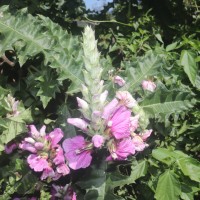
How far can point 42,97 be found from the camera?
1.66 meters

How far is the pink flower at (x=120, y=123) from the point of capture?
3.92ft

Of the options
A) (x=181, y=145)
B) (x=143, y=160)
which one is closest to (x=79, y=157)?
(x=143, y=160)

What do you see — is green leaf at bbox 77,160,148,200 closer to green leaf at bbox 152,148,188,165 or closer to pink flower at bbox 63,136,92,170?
pink flower at bbox 63,136,92,170

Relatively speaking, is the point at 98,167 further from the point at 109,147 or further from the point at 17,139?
the point at 17,139

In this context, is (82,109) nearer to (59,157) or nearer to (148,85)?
(59,157)

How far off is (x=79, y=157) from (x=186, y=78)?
3.37 ft

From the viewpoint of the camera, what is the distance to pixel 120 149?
121 cm

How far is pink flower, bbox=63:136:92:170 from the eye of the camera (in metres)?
1.24

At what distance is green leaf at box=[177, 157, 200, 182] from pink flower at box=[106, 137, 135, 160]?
1.05 ft

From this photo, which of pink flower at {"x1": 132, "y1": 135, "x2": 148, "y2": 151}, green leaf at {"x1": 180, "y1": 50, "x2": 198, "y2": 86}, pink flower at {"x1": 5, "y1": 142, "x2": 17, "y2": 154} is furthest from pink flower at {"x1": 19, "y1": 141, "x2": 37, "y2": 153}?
green leaf at {"x1": 180, "y1": 50, "x2": 198, "y2": 86}

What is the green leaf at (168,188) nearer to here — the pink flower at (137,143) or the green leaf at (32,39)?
the pink flower at (137,143)

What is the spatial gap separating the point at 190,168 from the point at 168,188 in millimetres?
110

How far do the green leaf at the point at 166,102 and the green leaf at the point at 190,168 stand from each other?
7.7 inches

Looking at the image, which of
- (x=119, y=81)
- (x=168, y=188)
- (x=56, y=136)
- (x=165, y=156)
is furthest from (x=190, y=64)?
(x=56, y=136)
